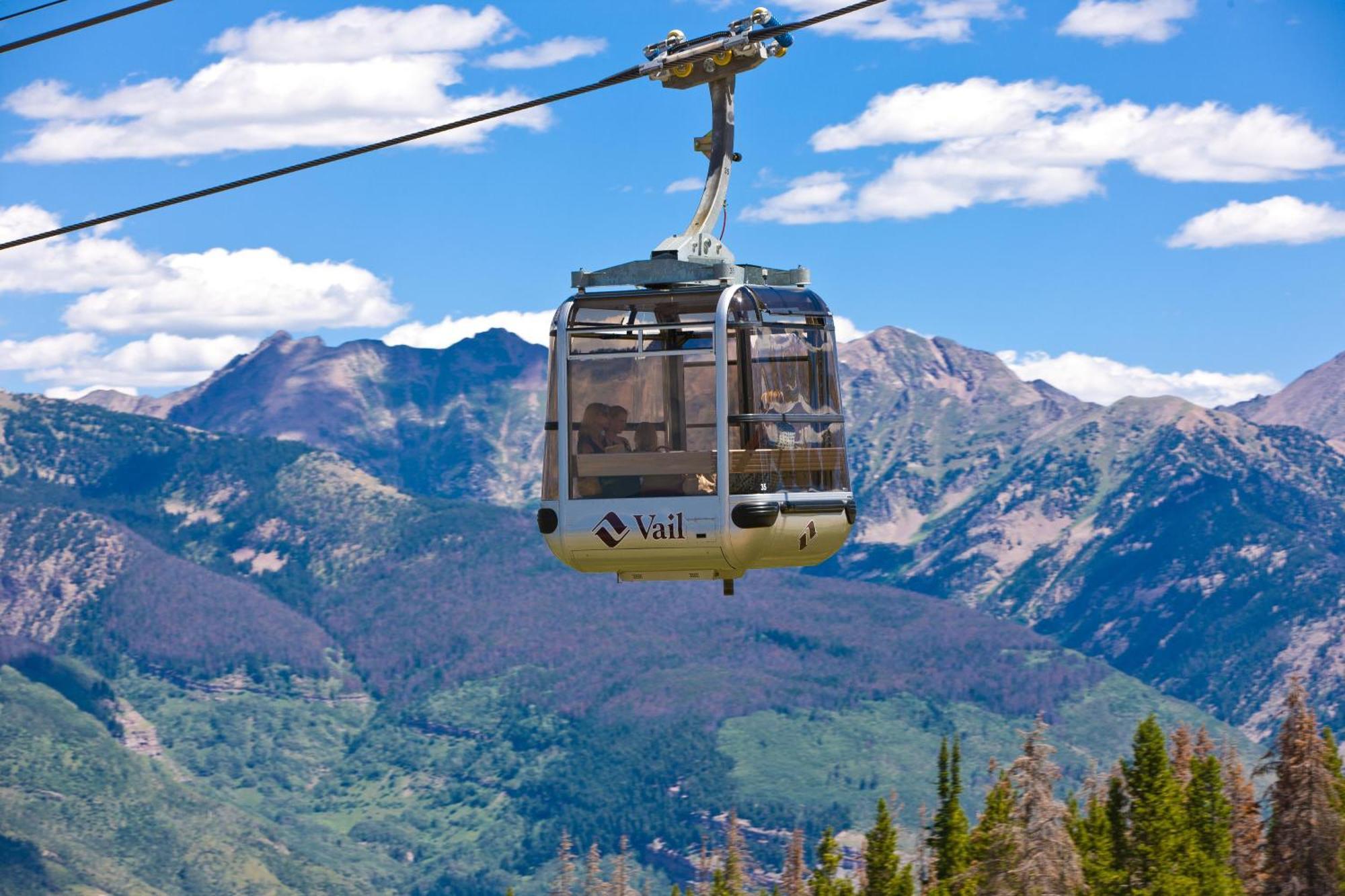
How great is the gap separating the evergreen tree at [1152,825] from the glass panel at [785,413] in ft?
292

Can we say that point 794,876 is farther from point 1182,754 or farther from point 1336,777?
point 1336,777

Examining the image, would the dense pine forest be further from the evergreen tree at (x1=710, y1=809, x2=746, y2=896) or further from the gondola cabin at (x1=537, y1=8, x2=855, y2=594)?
the gondola cabin at (x1=537, y1=8, x2=855, y2=594)

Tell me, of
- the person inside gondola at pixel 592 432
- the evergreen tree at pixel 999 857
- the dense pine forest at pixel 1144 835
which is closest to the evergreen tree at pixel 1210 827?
the dense pine forest at pixel 1144 835

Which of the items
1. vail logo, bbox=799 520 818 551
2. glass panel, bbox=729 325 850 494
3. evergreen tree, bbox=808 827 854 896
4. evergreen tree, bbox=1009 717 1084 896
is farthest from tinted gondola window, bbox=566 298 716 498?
evergreen tree, bbox=808 827 854 896

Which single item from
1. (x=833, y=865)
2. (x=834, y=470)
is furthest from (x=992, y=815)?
(x=834, y=470)

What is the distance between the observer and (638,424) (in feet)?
112

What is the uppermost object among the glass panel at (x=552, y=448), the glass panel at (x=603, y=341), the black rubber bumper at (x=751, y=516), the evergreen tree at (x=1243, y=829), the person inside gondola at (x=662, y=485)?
the glass panel at (x=603, y=341)

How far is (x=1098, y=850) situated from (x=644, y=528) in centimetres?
9598

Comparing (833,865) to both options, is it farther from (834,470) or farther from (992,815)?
(834,470)

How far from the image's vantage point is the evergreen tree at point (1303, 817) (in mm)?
111125

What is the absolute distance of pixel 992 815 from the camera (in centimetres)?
12725

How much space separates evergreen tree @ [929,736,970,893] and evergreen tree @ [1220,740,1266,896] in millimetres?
16842

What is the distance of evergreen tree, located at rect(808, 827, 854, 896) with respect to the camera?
140 meters

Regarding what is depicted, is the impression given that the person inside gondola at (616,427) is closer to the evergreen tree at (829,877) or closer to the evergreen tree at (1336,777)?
the evergreen tree at (1336,777)
